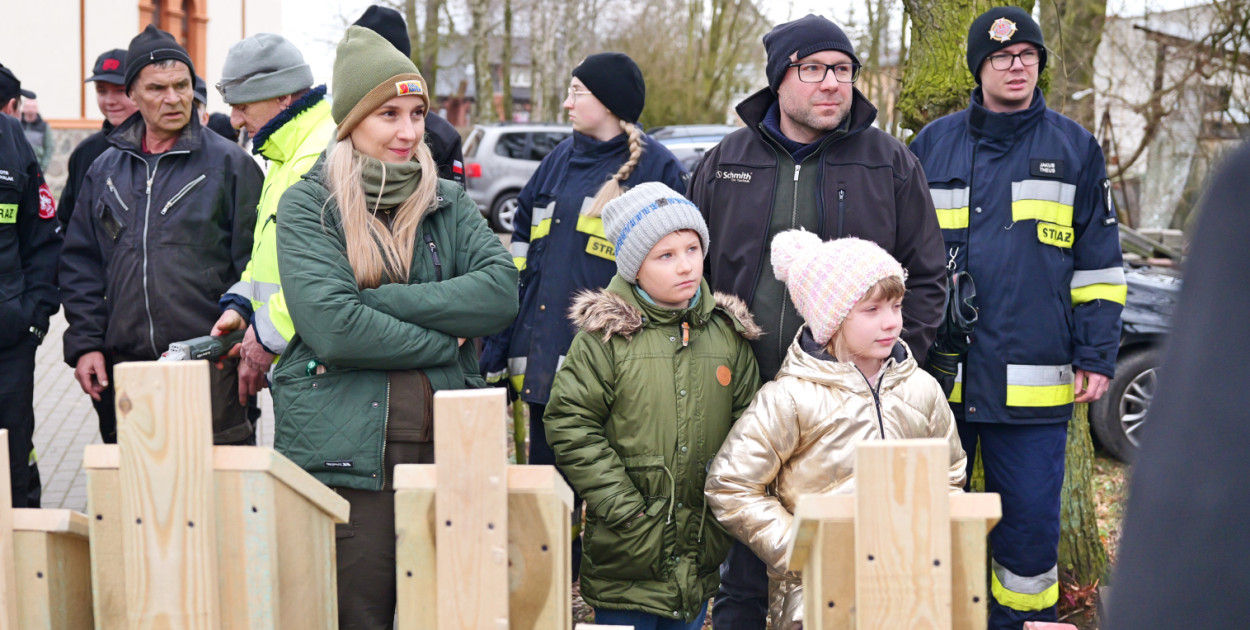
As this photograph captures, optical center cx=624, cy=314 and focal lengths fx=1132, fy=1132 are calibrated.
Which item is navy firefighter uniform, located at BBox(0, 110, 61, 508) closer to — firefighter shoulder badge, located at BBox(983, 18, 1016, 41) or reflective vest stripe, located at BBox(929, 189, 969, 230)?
reflective vest stripe, located at BBox(929, 189, 969, 230)

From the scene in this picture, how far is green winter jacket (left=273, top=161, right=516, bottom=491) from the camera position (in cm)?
276

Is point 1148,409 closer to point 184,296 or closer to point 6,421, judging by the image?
point 184,296

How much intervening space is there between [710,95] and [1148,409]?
36121mm

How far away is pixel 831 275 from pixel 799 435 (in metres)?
0.44

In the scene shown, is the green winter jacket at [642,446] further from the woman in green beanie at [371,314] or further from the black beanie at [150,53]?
the black beanie at [150,53]

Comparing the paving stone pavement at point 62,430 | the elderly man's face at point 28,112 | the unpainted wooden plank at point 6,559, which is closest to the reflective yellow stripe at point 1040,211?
the unpainted wooden plank at point 6,559

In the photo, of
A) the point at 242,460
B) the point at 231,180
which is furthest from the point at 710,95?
the point at 242,460

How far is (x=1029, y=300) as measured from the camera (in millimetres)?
3742

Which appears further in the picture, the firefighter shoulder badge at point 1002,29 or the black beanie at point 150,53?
the black beanie at point 150,53

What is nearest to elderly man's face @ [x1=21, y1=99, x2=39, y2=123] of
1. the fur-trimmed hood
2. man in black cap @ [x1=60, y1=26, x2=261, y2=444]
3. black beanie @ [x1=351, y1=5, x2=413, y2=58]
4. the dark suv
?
black beanie @ [x1=351, y1=5, x2=413, y2=58]

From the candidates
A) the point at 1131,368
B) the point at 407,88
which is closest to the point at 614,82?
the point at 407,88

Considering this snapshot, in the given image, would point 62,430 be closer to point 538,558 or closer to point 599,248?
point 599,248

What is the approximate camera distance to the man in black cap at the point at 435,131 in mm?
4711

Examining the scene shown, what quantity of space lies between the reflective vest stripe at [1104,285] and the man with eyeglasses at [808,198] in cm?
60
